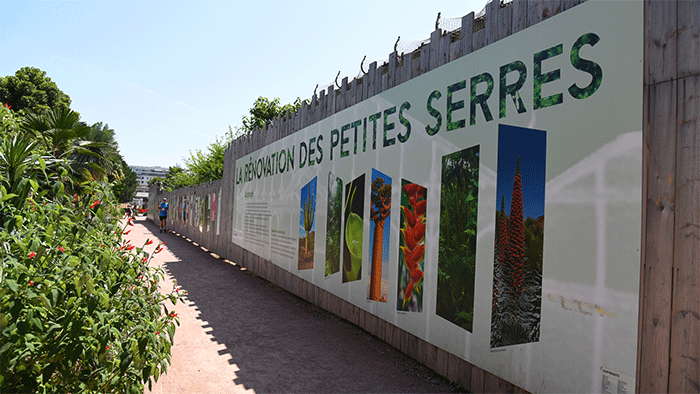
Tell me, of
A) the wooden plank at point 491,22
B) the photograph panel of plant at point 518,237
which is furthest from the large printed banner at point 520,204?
the wooden plank at point 491,22

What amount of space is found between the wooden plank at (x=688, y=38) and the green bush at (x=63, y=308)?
3.50m

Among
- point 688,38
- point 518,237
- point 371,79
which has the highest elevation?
point 371,79

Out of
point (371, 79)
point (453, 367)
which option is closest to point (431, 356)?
point (453, 367)

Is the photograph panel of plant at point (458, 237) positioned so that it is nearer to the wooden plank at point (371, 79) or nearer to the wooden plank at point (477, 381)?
the wooden plank at point (477, 381)

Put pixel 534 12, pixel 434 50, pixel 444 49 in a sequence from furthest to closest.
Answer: pixel 434 50 → pixel 444 49 → pixel 534 12

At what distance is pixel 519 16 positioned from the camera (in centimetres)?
367

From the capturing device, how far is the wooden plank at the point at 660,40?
104 inches

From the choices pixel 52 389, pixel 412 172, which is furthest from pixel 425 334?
pixel 52 389

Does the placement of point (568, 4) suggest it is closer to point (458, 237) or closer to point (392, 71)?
point (458, 237)

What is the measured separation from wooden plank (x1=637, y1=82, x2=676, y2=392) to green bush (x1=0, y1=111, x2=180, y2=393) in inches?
A: 116

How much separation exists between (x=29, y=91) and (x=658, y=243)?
1296 inches

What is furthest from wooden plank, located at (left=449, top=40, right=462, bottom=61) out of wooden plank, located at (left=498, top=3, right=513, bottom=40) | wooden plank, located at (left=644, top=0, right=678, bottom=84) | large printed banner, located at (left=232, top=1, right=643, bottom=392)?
wooden plank, located at (left=644, top=0, right=678, bottom=84)

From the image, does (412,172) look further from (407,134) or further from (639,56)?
(639,56)

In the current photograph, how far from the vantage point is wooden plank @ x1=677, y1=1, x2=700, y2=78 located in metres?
2.52
